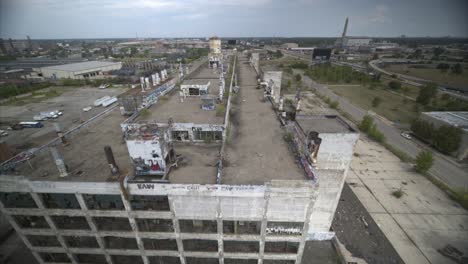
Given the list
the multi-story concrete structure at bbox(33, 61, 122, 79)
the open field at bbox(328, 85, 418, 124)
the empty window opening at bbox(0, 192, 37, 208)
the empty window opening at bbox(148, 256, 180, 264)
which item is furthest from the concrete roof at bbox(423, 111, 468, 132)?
the multi-story concrete structure at bbox(33, 61, 122, 79)

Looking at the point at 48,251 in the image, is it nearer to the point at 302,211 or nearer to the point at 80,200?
the point at 80,200

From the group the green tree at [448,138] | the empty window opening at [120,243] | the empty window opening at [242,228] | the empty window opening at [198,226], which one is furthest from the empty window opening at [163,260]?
the green tree at [448,138]

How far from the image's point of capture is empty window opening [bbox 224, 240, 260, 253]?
21594mm

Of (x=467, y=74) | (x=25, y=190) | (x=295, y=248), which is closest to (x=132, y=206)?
(x=25, y=190)

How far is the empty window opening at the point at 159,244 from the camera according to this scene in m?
22.0

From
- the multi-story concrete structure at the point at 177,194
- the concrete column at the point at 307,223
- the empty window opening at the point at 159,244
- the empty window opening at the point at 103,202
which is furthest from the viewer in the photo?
the empty window opening at the point at 159,244

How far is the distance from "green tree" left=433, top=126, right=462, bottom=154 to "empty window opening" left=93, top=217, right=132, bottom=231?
68.4 metres

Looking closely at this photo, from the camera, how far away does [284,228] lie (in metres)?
19.7

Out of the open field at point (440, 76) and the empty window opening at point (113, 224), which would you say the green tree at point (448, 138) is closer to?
the empty window opening at point (113, 224)

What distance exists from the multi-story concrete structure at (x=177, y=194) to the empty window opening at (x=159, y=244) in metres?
0.11

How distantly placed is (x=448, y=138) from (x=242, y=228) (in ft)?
189

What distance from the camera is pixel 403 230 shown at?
30453mm

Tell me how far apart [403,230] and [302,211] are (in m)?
25.2

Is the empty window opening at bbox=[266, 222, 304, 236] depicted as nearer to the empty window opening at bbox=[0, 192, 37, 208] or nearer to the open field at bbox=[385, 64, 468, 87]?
the empty window opening at bbox=[0, 192, 37, 208]
